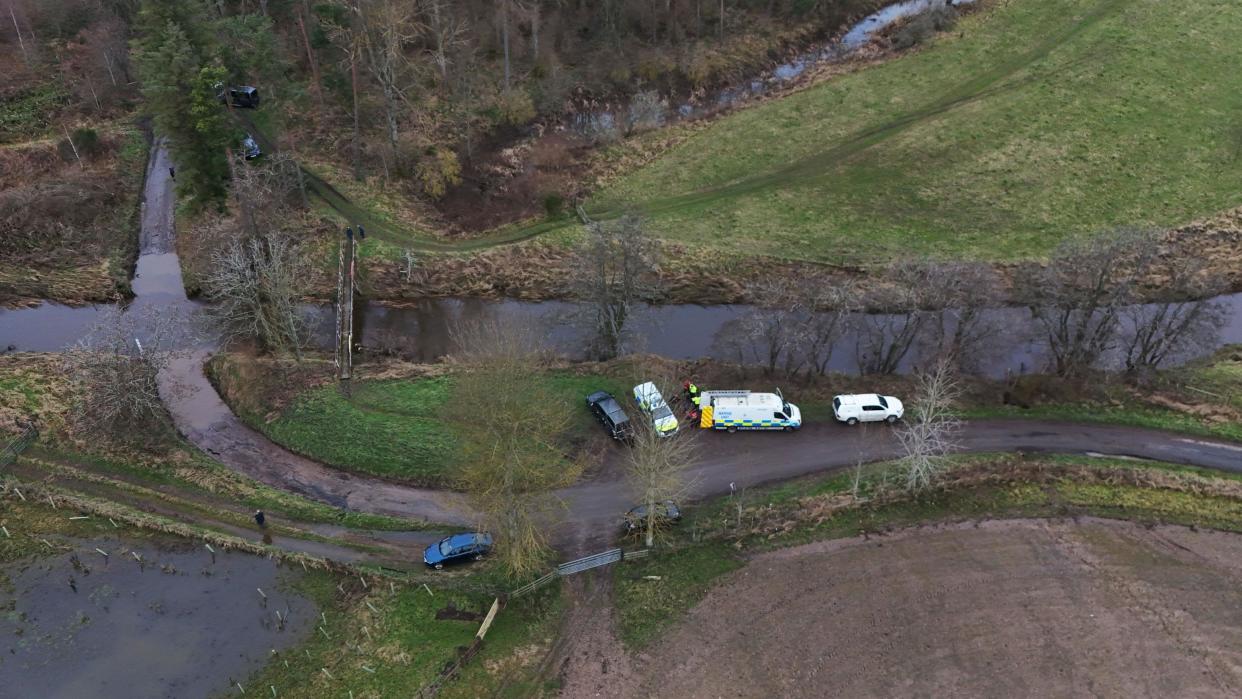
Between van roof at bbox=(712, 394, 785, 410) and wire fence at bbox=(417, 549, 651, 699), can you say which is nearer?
wire fence at bbox=(417, 549, 651, 699)

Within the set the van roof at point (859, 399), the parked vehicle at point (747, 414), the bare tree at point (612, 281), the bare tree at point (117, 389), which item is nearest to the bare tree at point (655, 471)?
the parked vehicle at point (747, 414)

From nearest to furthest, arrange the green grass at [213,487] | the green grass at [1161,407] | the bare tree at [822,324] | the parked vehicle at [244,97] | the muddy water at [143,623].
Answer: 1. the muddy water at [143,623]
2. the green grass at [213,487]
3. the green grass at [1161,407]
4. the bare tree at [822,324]
5. the parked vehicle at [244,97]

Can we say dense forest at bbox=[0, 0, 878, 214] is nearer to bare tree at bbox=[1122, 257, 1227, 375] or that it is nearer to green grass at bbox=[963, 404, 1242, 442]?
green grass at bbox=[963, 404, 1242, 442]

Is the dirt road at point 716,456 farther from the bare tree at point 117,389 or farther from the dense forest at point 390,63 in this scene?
Result: the dense forest at point 390,63

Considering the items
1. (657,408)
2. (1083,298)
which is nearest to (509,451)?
(657,408)

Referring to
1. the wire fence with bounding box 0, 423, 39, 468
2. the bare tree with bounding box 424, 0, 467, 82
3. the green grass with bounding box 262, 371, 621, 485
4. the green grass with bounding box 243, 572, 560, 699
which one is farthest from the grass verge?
the bare tree with bounding box 424, 0, 467, 82

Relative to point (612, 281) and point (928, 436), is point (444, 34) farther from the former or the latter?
point (928, 436)

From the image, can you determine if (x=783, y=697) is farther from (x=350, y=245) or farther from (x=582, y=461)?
(x=350, y=245)
